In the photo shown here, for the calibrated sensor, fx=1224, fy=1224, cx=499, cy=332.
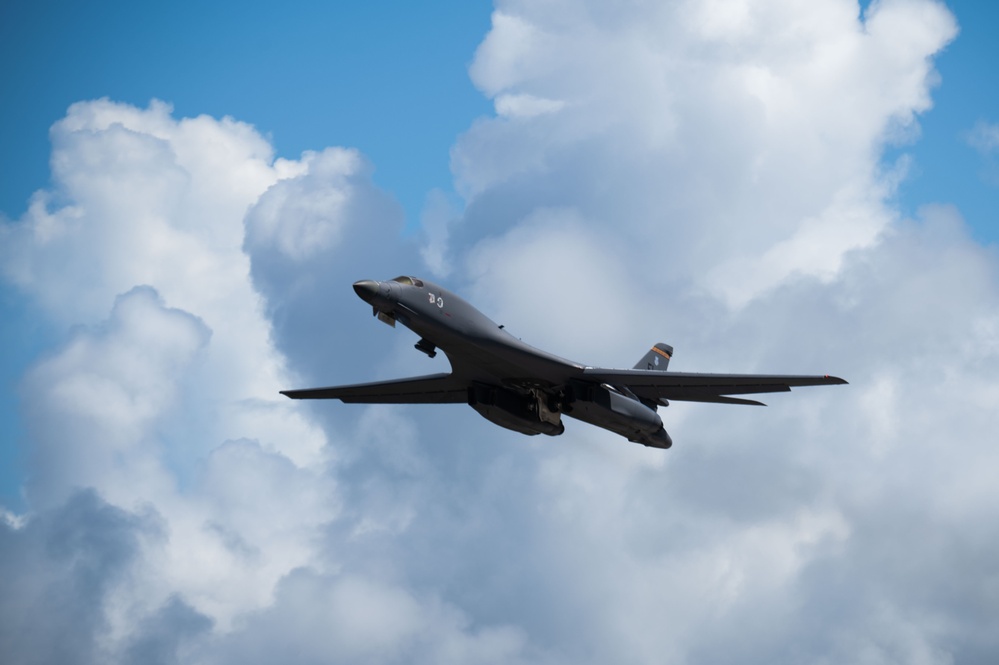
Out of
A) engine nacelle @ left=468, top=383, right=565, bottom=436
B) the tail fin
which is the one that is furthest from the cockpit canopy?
the tail fin

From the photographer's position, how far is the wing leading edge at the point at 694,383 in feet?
167

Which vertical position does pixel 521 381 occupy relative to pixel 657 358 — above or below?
below

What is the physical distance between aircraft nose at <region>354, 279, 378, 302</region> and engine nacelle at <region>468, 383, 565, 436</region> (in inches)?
418

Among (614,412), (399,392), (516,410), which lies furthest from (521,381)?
(399,392)

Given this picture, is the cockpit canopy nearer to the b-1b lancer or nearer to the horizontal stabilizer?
the b-1b lancer

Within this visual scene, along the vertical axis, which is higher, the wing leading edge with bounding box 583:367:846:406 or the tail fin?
the tail fin

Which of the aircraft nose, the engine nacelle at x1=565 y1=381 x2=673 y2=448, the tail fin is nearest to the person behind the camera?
the aircraft nose

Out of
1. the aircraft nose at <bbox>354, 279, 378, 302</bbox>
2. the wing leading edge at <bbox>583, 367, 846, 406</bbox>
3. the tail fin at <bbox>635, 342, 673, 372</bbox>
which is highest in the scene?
the tail fin at <bbox>635, 342, 673, 372</bbox>

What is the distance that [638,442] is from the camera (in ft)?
189

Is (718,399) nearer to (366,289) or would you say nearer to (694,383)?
(694,383)

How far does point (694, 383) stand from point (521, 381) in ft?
25.1

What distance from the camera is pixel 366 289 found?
47.0 m

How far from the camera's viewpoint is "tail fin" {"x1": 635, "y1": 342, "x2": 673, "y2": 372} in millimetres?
65312

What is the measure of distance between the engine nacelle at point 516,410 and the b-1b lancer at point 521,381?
0.15 feet
